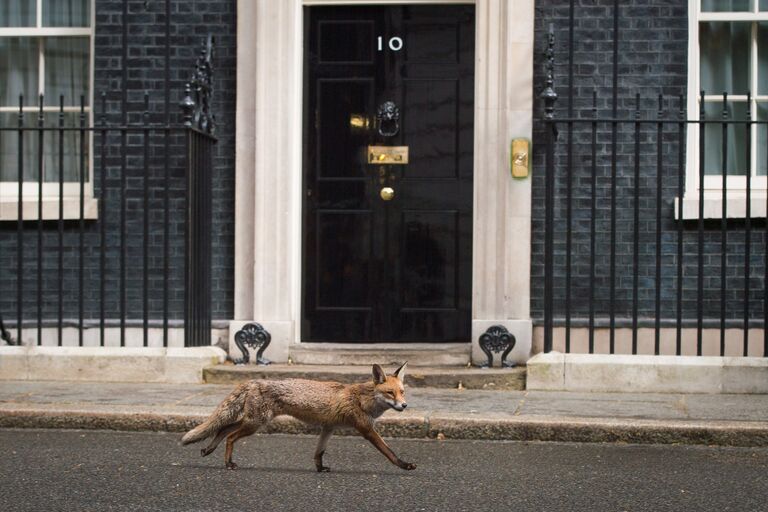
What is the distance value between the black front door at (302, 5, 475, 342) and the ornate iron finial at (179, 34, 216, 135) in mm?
747

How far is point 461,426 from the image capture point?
7457 mm

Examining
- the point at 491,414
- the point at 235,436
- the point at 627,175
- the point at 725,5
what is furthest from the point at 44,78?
the point at 725,5

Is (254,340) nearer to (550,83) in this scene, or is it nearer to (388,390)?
(550,83)

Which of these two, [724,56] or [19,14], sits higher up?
[19,14]

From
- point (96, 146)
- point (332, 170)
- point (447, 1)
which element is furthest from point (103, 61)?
point (447, 1)

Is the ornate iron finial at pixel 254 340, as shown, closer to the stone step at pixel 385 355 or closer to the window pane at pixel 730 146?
the stone step at pixel 385 355

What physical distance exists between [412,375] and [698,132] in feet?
9.33

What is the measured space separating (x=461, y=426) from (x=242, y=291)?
2852 mm

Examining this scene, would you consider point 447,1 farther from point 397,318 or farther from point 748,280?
point 748,280

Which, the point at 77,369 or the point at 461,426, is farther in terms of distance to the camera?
the point at 77,369

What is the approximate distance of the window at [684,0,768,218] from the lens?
9.66 meters

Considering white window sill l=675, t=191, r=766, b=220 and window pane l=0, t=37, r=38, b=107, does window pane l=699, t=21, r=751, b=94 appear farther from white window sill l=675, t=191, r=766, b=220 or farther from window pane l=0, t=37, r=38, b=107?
window pane l=0, t=37, r=38, b=107

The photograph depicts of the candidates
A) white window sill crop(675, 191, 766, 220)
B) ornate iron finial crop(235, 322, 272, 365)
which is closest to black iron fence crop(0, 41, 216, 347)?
ornate iron finial crop(235, 322, 272, 365)

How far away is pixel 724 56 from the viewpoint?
9750 mm
